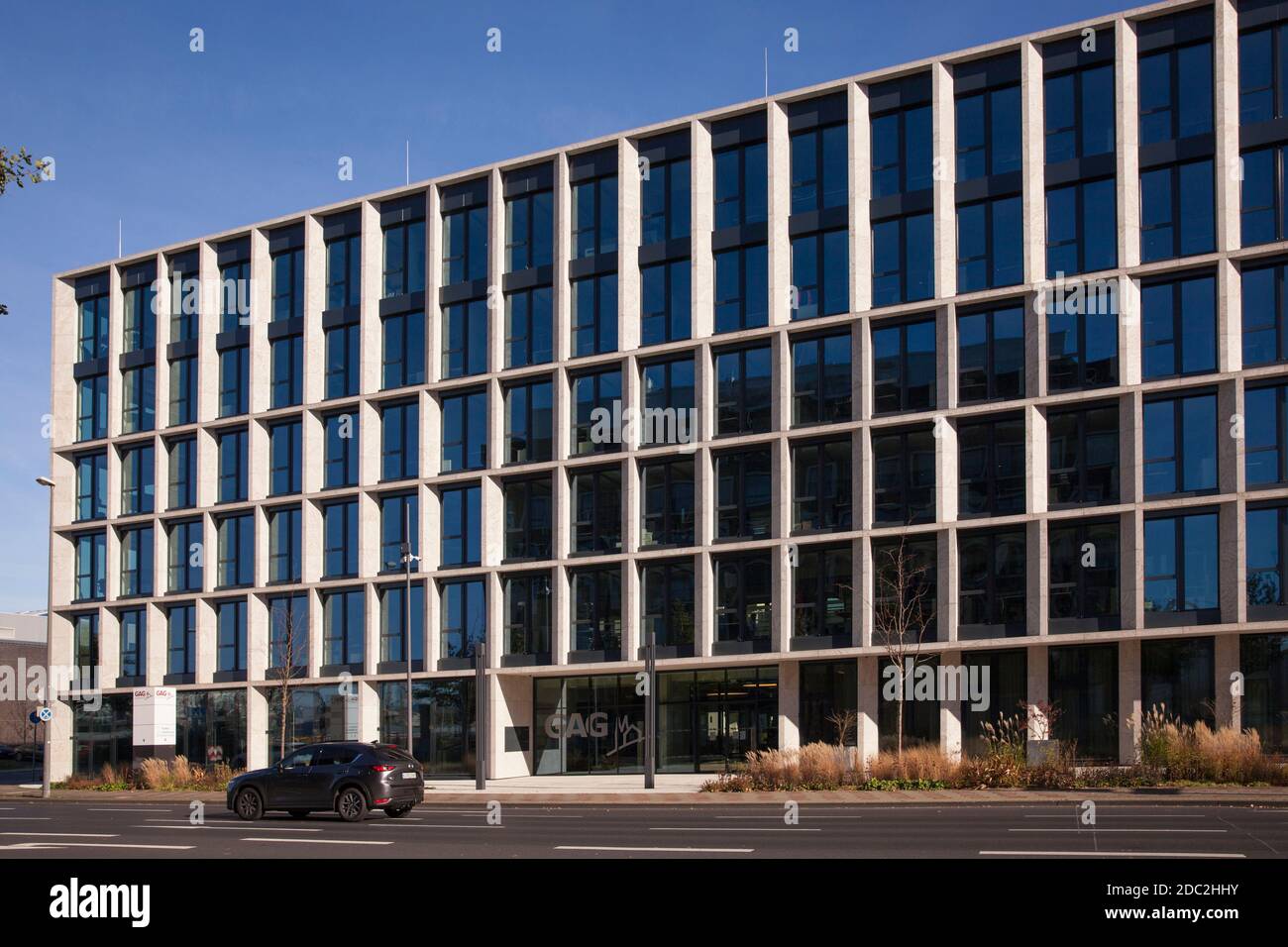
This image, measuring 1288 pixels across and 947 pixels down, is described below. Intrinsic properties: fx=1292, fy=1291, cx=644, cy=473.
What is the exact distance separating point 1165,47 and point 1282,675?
17.7 metres

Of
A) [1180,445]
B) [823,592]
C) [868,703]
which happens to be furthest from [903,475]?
[1180,445]

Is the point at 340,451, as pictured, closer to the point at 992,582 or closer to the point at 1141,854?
the point at 992,582

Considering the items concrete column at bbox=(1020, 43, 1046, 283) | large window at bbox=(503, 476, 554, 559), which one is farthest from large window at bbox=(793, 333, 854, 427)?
large window at bbox=(503, 476, 554, 559)

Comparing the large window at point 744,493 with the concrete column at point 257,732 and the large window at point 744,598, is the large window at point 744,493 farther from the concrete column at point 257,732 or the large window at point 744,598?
the concrete column at point 257,732

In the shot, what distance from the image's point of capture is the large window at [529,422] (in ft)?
148

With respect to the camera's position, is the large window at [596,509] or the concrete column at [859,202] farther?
the large window at [596,509]

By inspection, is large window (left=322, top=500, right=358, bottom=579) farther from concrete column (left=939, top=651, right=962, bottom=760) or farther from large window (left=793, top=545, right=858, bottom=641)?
concrete column (left=939, top=651, right=962, bottom=760)

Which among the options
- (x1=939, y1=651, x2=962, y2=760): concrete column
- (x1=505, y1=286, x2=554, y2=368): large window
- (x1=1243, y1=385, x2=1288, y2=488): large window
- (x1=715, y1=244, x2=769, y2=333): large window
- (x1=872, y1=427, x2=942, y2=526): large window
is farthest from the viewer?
(x1=505, y1=286, x2=554, y2=368): large window

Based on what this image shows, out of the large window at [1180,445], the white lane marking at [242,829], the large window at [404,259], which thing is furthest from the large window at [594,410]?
the white lane marking at [242,829]

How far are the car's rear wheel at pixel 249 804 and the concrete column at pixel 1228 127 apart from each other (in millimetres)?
28164

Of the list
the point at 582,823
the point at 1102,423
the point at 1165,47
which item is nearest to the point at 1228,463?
the point at 1102,423

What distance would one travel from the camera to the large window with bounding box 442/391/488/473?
46.4m

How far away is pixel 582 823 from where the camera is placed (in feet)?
77.4
